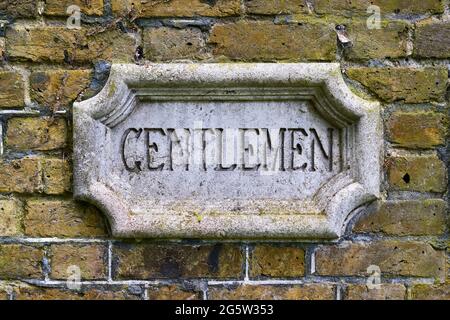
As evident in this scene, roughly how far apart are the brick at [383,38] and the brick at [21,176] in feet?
2.92

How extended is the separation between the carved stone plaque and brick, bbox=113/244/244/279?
47 mm

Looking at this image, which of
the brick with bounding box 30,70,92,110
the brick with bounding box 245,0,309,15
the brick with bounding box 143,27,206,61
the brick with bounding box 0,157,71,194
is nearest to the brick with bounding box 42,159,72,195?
the brick with bounding box 0,157,71,194

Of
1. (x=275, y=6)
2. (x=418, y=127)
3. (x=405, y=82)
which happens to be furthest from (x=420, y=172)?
(x=275, y=6)

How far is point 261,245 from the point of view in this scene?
1.58m

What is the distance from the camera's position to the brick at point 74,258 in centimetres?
158

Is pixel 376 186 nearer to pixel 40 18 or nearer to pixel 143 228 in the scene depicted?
pixel 143 228

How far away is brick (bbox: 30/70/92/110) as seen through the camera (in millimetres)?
1567

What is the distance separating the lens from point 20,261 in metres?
1.58

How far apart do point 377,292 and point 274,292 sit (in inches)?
10.8

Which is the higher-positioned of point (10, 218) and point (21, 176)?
point (21, 176)

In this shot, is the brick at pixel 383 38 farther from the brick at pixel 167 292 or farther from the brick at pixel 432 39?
the brick at pixel 167 292

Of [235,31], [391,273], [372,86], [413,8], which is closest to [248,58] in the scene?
[235,31]

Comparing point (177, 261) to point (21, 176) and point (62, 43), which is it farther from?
point (62, 43)

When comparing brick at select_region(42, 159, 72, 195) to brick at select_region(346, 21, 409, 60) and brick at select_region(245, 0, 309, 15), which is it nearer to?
brick at select_region(245, 0, 309, 15)
